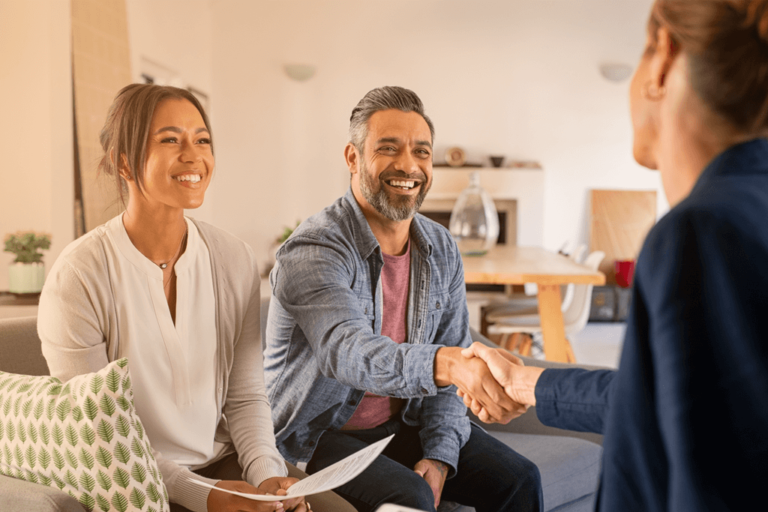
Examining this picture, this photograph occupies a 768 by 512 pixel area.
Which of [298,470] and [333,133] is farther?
[333,133]

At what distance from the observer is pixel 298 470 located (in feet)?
4.43

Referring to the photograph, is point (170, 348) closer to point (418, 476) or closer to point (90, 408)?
point (90, 408)

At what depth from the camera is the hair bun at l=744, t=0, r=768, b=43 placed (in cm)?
58

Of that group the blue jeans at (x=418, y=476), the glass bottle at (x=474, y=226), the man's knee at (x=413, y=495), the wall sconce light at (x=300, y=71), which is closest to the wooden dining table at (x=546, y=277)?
the glass bottle at (x=474, y=226)

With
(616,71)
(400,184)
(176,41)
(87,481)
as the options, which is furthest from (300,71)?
(87,481)

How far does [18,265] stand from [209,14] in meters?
3.98

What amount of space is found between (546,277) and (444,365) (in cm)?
185

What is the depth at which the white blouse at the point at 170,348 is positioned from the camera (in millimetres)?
1170

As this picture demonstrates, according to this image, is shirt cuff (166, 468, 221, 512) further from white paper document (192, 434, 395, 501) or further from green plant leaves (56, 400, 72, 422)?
green plant leaves (56, 400, 72, 422)

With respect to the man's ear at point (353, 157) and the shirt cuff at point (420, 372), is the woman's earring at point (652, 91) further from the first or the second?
the man's ear at point (353, 157)

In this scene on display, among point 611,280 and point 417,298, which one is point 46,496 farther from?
point 611,280

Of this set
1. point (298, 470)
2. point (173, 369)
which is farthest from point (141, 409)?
point (298, 470)

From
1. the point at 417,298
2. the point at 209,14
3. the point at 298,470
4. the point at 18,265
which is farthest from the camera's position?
the point at 209,14

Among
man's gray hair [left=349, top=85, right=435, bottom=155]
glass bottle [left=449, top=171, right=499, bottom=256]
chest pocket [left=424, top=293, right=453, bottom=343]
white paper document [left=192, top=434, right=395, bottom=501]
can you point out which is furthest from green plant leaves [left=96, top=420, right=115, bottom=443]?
glass bottle [left=449, top=171, right=499, bottom=256]
